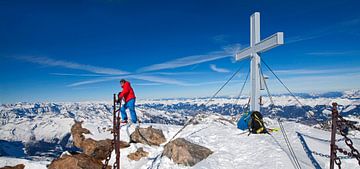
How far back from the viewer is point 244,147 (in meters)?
11.8

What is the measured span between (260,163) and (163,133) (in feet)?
23.1

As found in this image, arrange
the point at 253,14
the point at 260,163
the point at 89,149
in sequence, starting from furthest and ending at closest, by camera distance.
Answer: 1. the point at 89,149
2. the point at 253,14
3. the point at 260,163

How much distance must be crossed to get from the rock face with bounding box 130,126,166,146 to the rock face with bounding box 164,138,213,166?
2629 millimetres

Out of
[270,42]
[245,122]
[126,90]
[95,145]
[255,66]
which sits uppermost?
[270,42]

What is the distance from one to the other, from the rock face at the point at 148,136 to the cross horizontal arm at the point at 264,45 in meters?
6.74

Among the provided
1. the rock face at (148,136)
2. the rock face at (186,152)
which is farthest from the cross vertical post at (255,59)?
the rock face at (148,136)

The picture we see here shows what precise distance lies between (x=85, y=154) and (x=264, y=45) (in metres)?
11.3

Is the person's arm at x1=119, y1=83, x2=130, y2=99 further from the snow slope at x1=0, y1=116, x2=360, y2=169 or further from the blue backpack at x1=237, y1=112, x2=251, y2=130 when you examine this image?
the blue backpack at x1=237, y1=112, x2=251, y2=130

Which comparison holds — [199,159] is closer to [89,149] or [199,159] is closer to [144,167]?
[144,167]

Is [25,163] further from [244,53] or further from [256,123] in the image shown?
[244,53]

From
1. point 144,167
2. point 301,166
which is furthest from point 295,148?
point 144,167

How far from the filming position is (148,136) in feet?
Answer: 49.8

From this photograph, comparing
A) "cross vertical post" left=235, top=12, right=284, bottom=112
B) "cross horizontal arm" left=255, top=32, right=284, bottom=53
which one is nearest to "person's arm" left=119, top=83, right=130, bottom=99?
"cross vertical post" left=235, top=12, right=284, bottom=112

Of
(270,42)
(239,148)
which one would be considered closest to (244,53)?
(270,42)
